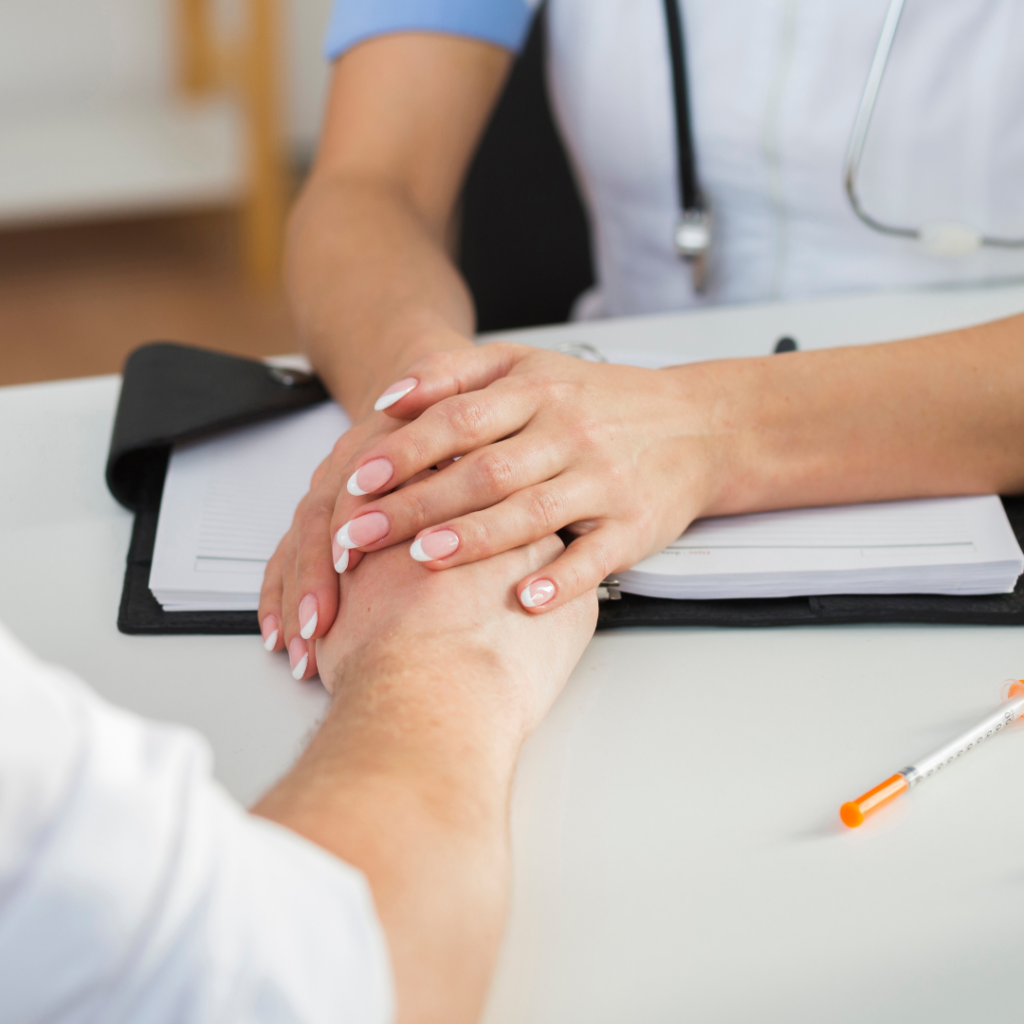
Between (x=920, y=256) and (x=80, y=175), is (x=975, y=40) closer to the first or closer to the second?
(x=920, y=256)

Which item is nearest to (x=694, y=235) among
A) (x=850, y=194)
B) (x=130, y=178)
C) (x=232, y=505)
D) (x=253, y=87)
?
(x=850, y=194)

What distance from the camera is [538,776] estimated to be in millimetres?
569

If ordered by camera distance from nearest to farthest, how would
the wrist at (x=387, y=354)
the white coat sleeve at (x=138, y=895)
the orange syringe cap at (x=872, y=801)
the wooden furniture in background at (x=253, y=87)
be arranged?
the white coat sleeve at (x=138, y=895) → the orange syringe cap at (x=872, y=801) → the wrist at (x=387, y=354) → the wooden furniture in background at (x=253, y=87)

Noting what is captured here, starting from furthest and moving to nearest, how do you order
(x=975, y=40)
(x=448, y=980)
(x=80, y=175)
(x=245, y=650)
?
(x=80, y=175) < (x=975, y=40) < (x=245, y=650) < (x=448, y=980)

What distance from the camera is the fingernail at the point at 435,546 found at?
0.63m

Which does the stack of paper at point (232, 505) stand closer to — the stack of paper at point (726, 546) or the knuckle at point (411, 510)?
the stack of paper at point (726, 546)

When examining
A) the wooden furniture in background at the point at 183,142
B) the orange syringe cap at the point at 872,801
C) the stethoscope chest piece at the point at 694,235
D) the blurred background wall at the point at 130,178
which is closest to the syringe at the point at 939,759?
the orange syringe cap at the point at 872,801

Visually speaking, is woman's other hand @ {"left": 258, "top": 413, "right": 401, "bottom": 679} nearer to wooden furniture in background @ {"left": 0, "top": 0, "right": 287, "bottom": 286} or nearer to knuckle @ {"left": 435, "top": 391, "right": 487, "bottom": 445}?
knuckle @ {"left": 435, "top": 391, "right": 487, "bottom": 445}

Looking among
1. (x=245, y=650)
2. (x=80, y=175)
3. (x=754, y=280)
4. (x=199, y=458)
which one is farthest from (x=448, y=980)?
(x=80, y=175)

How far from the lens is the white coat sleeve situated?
294mm

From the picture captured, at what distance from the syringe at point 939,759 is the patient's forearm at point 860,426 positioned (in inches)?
7.0

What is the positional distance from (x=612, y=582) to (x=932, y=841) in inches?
9.4

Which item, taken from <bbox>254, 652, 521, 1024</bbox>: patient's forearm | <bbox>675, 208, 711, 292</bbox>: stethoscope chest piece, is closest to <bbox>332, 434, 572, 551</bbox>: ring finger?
<bbox>254, 652, 521, 1024</bbox>: patient's forearm

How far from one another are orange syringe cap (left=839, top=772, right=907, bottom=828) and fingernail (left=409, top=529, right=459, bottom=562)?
10.0 inches
